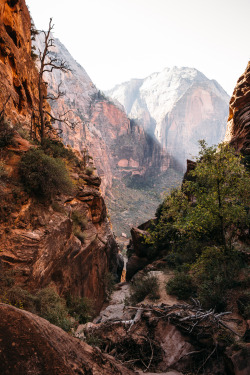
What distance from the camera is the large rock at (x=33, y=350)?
76.1 inches

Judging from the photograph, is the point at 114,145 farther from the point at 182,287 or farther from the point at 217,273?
the point at 217,273

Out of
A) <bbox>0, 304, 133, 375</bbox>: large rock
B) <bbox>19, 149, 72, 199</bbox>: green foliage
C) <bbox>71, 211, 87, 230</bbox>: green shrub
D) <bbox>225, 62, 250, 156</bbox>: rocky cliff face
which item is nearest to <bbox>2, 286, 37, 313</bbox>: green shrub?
<bbox>0, 304, 133, 375</bbox>: large rock

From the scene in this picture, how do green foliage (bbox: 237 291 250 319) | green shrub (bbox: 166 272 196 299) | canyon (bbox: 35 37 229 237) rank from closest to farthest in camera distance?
green foliage (bbox: 237 291 250 319), green shrub (bbox: 166 272 196 299), canyon (bbox: 35 37 229 237)

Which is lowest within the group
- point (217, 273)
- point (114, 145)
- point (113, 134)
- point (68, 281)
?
point (68, 281)

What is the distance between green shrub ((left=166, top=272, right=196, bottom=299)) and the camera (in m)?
9.15

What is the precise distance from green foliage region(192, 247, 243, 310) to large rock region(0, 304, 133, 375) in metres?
5.56

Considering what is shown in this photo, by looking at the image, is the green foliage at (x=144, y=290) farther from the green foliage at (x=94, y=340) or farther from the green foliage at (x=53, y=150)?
the green foliage at (x=53, y=150)

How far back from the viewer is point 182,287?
964 cm

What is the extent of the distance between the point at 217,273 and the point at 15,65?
17607 millimetres

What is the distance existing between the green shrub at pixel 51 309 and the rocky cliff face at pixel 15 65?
31.7ft

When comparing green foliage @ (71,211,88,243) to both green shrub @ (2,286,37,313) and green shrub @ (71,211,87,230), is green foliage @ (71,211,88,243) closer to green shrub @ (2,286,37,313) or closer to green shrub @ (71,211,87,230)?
green shrub @ (71,211,87,230)

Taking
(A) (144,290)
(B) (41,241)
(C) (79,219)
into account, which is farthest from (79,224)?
(A) (144,290)

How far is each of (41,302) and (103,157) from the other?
282 ft

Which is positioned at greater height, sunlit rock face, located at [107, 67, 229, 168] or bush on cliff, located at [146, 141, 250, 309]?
sunlit rock face, located at [107, 67, 229, 168]
